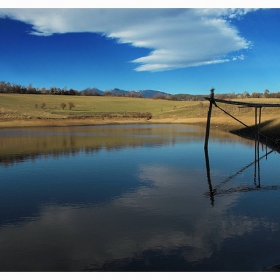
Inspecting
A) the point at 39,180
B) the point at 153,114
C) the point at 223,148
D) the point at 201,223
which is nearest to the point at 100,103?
the point at 153,114

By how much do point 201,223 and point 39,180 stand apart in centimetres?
852

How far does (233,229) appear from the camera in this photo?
28.3ft

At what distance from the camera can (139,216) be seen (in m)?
9.77

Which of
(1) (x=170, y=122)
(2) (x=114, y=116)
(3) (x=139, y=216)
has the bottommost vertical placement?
(3) (x=139, y=216)

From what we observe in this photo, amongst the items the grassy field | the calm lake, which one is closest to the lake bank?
the grassy field

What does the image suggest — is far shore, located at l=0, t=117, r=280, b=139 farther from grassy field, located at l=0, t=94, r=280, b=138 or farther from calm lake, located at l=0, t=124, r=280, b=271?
calm lake, located at l=0, t=124, r=280, b=271

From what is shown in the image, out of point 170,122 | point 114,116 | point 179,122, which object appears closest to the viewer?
point 179,122

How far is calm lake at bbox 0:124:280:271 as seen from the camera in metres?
7.06

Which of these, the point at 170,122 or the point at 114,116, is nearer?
the point at 170,122

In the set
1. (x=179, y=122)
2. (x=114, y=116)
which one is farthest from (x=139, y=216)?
(x=114, y=116)

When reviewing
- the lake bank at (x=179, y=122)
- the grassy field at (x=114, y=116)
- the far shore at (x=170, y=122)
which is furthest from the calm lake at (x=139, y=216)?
the grassy field at (x=114, y=116)

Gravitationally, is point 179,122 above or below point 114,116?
below

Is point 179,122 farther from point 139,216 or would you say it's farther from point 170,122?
point 139,216

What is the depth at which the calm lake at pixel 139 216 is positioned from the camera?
7.06 metres
